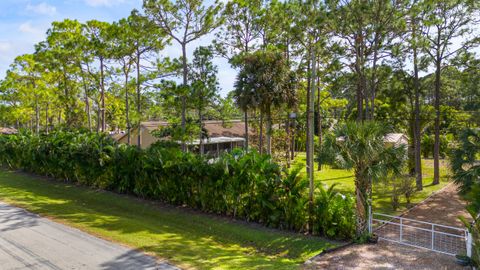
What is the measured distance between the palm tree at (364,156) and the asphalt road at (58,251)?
639cm

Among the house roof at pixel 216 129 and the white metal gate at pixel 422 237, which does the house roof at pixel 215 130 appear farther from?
the white metal gate at pixel 422 237

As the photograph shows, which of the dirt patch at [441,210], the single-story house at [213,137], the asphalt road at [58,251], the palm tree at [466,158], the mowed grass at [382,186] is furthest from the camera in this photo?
the single-story house at [213,137]

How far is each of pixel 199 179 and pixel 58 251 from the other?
263 inches

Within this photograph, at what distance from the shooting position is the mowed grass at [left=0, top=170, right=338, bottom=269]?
401 inches

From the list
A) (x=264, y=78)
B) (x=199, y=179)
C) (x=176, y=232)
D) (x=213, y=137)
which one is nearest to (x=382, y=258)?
(x=176, y=232)

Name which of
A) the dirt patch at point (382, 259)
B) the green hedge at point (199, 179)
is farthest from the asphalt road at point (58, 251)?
the green hedge at point (199, 179)

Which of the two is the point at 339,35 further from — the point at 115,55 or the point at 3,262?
the point at 3,262

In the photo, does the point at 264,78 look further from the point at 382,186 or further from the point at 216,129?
the point at 216,129

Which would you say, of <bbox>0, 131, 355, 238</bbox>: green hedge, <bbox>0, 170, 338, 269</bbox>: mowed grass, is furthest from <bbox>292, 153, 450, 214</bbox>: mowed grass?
<bbox>0, 170, 338, 269</bbox>: mowed grass

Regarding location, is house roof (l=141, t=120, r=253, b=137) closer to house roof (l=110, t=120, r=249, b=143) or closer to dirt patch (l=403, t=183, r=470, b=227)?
house roof (l=110, t=120, r=249, b=143)

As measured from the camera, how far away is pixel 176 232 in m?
13.0

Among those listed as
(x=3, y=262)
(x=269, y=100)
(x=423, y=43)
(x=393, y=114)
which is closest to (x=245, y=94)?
(x=269, y=100)

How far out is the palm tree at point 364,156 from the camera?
1128 cm

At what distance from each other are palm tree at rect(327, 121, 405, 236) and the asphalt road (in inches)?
252
